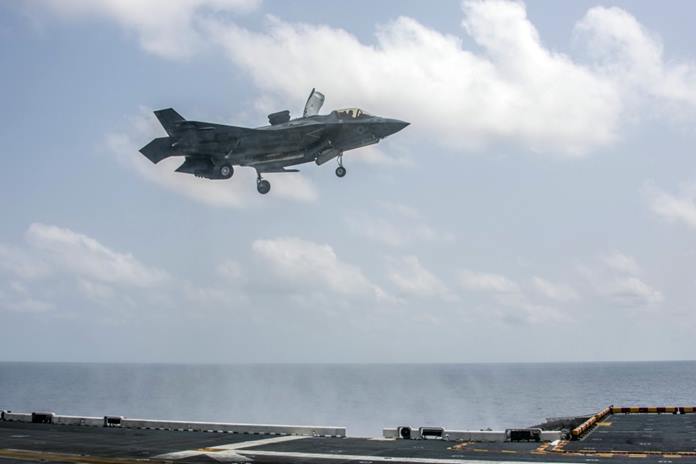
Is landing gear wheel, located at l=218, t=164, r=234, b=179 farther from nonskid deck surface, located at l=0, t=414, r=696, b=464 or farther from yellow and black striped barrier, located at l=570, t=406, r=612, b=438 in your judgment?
yellow and black striped barrier, located at l=570, t=406, r=612, b=438

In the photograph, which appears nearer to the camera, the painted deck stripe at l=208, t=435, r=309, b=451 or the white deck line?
the painted deck stripe at l=208, t=435, r=309, b=451

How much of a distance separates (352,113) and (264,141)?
4.93 m

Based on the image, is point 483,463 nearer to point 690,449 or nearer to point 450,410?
point 690,449

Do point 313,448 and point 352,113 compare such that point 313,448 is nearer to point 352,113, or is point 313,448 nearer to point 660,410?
point 352,113

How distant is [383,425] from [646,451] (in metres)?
103

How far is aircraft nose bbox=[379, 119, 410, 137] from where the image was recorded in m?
37.3

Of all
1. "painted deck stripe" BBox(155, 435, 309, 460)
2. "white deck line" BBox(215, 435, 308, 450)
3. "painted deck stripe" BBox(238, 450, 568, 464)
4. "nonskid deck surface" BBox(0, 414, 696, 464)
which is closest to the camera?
"painted deck stripe" BBox(238, 450, 568, 464)

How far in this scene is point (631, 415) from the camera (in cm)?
5284

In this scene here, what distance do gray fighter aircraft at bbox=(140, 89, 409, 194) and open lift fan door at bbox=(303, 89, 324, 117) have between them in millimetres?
767

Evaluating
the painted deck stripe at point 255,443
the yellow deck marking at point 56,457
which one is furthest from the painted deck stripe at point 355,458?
the yellow deck marking at point 56,457

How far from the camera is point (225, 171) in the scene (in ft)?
125

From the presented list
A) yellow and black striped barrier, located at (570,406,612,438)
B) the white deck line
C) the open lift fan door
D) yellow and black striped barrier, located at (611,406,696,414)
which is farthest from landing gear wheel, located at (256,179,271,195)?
yellow and black striped barrier, located at (611,406,696,414)

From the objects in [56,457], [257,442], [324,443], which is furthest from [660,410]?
[56,457]

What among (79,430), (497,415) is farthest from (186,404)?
(79,430)
